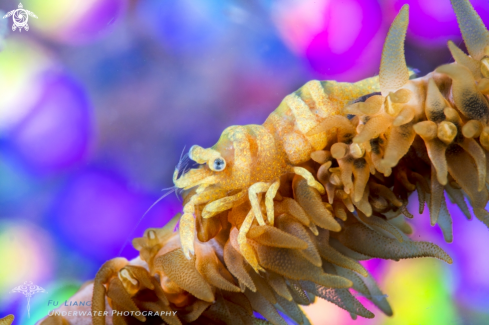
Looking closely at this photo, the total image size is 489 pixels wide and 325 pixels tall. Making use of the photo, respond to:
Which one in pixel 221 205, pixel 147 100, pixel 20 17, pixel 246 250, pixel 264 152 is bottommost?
pixel 246 250

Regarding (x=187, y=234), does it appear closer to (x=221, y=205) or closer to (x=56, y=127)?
(x=221, y=205)

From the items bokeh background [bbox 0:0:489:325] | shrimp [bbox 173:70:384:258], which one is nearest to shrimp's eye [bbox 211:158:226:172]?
shrimp [bbox 173:70:384:258]

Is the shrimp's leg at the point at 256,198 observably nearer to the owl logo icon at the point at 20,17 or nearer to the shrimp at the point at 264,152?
the shrimp at the point at 264,152

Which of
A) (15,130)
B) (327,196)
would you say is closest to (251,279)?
(327,196)

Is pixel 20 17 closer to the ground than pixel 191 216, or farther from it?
farther from it

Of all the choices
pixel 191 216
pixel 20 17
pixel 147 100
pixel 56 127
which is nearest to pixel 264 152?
pixel 191 216

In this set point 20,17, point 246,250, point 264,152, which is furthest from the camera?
point 20,17

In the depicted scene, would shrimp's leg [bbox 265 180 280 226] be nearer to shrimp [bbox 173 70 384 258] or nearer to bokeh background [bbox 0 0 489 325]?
shrimp [bbox 173 70 384 258]

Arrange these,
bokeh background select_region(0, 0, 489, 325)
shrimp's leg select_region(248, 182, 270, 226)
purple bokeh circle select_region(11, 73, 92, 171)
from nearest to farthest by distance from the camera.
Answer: shrimp's leg select_region(248, 182, 270, 226) < bokeh background select_region(0, 0, 489, 325) < purple bokeh circle select_region(11, 73, 92, 171)
